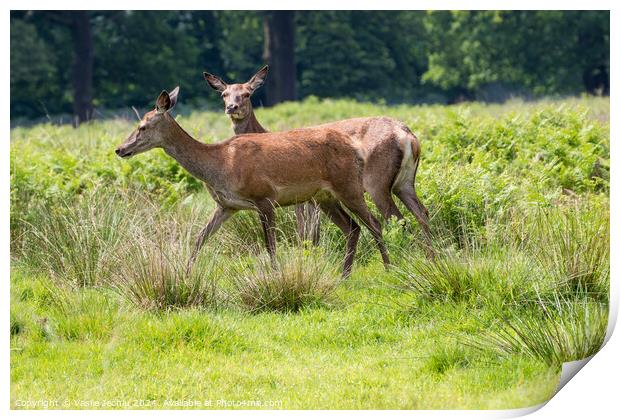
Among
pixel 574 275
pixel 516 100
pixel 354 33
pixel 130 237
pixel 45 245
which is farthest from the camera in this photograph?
pixel 354 33

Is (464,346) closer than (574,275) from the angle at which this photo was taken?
Yes

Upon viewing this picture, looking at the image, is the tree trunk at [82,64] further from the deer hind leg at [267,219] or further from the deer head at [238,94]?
the deer hind leg at [267,219]

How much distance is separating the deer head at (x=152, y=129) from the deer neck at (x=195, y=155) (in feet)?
0.31

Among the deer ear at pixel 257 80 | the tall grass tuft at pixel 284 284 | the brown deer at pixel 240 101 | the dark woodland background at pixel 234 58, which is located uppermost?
the deer ear at pixel 257 80

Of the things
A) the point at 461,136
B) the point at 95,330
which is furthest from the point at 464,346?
the point at 461,136

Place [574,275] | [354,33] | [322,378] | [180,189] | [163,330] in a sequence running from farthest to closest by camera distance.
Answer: [354,33], [180,189], [574,275], [163,330], [322,378]

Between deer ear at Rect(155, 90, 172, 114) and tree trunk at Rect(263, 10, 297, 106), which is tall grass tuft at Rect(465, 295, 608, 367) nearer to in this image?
deer ear at Rect(155, 90, 172, 114)

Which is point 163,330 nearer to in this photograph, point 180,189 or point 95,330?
point 95,330

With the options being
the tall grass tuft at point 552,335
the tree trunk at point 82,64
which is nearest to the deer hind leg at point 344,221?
the tall grass tuft at point 552,335

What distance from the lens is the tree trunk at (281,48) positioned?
27.5 m

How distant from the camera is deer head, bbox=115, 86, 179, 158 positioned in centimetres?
927

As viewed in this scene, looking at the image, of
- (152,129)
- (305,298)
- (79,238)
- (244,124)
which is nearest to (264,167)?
(152,129)

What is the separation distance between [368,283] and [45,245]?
297 centimetres

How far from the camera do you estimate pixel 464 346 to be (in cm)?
736
